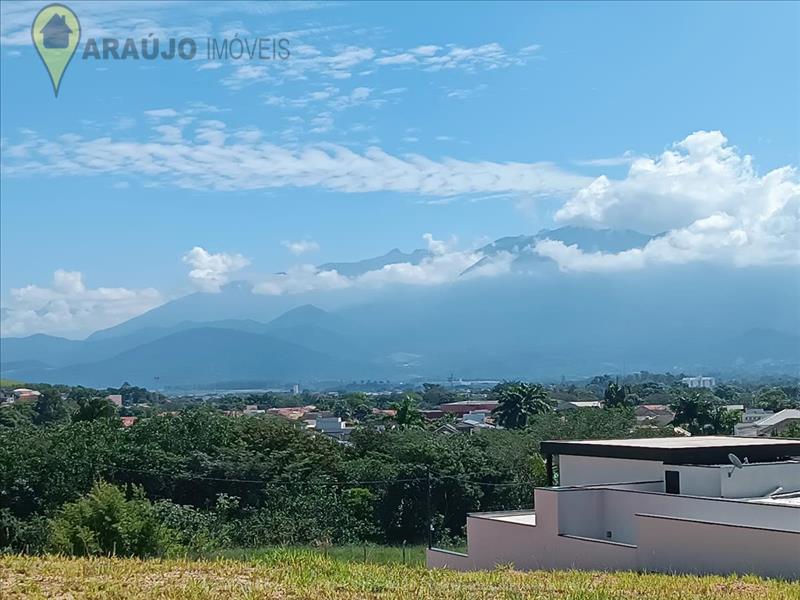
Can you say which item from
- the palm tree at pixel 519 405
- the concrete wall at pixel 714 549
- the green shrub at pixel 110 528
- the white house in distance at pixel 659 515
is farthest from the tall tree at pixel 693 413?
the concrete wall at pixel 714 549

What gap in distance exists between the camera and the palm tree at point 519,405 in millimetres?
66875

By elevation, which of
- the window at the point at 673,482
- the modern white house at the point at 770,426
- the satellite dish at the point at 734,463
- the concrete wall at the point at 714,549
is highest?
the satellite dish at the point at 734,463

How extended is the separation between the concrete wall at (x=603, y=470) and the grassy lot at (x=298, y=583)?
8.18 m

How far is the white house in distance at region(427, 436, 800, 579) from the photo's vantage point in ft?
49.0

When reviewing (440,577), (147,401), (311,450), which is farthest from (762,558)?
(147,401)

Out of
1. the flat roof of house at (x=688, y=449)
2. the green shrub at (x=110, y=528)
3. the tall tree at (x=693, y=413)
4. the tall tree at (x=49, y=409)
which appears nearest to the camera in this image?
the flat roof of house at (x=688, y=449)

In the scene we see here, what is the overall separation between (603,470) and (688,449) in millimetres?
2363

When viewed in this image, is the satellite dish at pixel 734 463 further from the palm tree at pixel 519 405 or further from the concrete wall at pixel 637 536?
the palm tree at pixel 519 405

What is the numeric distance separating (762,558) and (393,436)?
27.8m

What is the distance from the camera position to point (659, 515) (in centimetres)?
1717

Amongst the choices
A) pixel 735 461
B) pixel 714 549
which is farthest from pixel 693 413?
pixel 714 549

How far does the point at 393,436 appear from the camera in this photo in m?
41.5

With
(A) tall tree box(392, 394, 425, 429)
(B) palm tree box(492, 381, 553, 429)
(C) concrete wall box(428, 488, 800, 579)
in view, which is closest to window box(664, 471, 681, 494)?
(C) concrete wall box(428, 488, 800, 579)

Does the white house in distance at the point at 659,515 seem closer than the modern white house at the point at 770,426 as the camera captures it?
Yes
